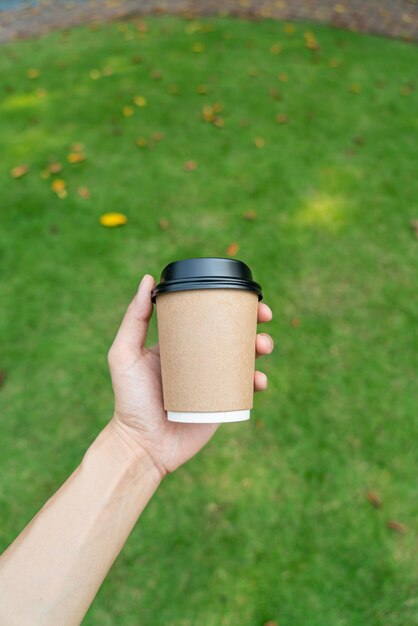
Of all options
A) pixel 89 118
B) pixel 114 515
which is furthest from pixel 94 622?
pixel 89 118

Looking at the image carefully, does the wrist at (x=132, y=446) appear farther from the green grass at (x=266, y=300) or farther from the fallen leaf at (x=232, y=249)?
the fallen leaf at (x=232, y=249)

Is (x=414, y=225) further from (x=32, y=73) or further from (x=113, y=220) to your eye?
(x=32, y=73)

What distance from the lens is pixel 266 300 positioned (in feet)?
11.3

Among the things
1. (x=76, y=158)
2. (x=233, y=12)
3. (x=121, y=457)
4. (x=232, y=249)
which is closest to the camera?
(x=121, y=457)

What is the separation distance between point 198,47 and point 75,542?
5.93m

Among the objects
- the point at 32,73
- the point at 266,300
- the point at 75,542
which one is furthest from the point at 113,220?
the point at 32,73

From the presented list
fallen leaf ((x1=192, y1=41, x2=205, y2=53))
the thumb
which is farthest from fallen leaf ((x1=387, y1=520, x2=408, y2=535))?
fallen leaf ((x1=192, y1=41, x2=205, y2=53))

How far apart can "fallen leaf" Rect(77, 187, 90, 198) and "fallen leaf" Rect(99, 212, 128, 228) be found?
34 centimetres

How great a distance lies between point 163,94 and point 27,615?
4.91 metres

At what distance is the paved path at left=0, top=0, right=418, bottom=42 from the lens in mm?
6754

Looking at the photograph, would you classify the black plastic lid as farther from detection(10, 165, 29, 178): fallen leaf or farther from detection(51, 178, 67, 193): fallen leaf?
detection(10, 165, 29, 178): fallen leaf

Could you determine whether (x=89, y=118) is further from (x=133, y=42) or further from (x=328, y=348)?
(x=328, y=348)

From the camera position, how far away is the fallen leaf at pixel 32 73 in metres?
5.65

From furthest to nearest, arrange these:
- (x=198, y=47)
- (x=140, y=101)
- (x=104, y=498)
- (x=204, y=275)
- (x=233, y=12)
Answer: (x=233, y=12) → (x=198, y=47) → (x=140, y=101) → (x=104, y=498) → (x=204, y=275)
